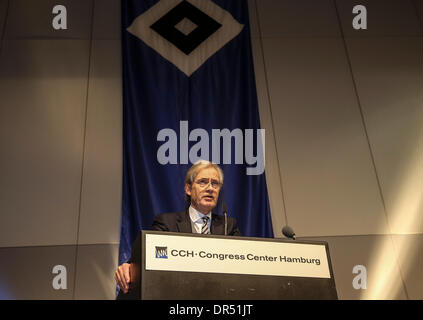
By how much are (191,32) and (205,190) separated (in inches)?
89.8

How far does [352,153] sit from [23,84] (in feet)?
10.1

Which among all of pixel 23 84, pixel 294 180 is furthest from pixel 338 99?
pixel 23 84

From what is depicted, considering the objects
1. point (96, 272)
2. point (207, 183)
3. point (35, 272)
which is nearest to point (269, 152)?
point (207, 183)

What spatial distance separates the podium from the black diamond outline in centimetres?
302

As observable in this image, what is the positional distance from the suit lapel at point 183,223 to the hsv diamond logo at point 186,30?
204 cm

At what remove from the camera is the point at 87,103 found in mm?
4152

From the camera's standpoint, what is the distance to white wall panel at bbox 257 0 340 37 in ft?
15.3

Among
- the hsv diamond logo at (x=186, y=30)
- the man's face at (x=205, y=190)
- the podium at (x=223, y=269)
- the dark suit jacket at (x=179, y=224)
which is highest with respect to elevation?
the hsv diamond logo at (x=186, y=30)

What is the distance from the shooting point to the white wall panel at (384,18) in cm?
470

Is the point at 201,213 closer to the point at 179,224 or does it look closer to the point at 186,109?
the point at 179,224

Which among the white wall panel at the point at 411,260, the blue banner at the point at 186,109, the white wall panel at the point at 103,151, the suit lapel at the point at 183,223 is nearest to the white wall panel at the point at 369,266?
the white wall panel at the point at 411,260

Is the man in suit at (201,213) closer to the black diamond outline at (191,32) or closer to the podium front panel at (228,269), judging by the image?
the podium front panel at (228,269)

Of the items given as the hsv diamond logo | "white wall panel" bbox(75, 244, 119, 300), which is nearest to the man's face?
"white wall panel" bbox(75, 244, 119, 300)
